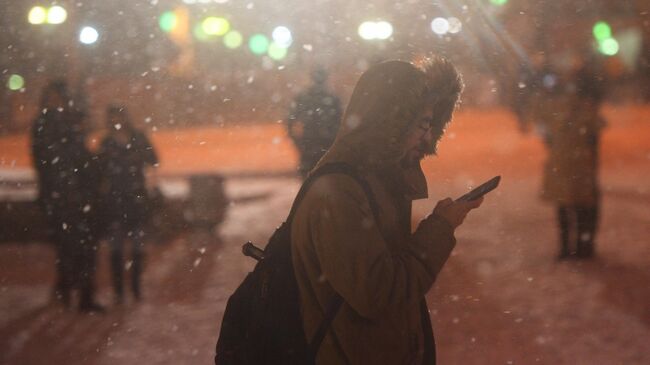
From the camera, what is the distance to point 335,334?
176 centimetres

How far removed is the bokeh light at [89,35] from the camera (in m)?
22.0

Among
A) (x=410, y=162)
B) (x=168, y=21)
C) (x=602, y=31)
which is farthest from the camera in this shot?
(x=168, y=21)

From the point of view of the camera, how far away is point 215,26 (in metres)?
24.2

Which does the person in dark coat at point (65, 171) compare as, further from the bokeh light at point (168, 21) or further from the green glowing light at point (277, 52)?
the green glowing light at point (277, 52)

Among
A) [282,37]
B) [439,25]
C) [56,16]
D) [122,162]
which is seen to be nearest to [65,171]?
[122,162]

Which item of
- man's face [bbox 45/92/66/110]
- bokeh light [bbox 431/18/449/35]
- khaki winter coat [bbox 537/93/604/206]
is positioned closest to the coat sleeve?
man's face [bbox 45/92/66/110]

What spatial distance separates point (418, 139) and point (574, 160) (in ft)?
14.2

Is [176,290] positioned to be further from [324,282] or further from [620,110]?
[620,110]

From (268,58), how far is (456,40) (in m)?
6.65

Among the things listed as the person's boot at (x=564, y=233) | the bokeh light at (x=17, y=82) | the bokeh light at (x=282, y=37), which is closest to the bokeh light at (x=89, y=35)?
the bokeh light at (x=17, y=82)

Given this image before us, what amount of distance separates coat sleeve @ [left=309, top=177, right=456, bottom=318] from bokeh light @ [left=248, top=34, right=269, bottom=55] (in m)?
26.0

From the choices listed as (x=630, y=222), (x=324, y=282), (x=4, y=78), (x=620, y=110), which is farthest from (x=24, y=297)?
(x=4, y=78)

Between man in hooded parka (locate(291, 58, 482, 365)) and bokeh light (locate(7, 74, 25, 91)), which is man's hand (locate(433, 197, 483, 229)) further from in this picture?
bokeh light (locate(7, 74, 25, 91))

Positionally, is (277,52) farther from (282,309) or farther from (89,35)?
(282,309)
